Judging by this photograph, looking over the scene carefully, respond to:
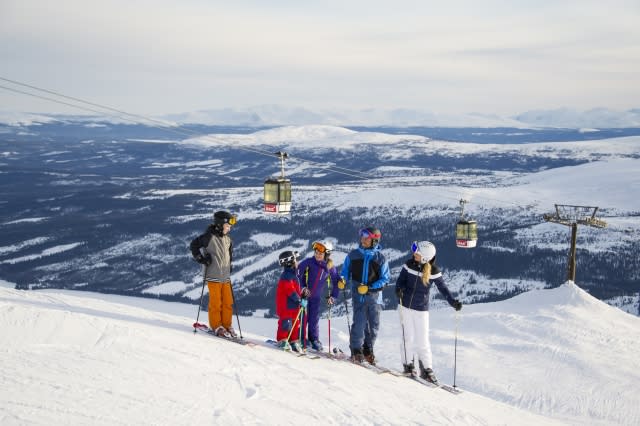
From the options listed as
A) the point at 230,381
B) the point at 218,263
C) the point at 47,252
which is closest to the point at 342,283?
the point at 218,263

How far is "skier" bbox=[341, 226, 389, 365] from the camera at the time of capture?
8.39m

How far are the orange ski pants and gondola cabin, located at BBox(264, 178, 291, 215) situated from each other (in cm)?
463

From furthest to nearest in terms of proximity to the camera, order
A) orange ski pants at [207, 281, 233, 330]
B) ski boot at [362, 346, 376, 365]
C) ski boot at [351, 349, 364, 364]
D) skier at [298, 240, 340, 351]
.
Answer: ski boot at [362, 346, 376, 365] < ski boot at [351, 349, 364, 364] < skier at [298, 240, 340, 351] < orange ski pants at [207, 281, 233, 330]

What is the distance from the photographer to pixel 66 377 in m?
5.66

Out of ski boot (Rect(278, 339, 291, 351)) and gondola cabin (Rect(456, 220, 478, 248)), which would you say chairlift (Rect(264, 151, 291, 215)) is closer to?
ski boot (Rect(278, 339, 291, 351))

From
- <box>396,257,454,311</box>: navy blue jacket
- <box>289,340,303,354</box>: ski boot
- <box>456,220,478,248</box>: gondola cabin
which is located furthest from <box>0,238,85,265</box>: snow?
<box>396,257,454,311</box>: navy blue jacket

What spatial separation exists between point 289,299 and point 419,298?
191 cm

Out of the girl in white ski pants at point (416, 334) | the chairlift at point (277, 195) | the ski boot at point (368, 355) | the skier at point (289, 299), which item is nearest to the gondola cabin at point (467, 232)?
the chairlift at point (277, 195)

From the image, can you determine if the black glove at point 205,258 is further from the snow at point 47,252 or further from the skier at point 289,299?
the snow at point 47,252

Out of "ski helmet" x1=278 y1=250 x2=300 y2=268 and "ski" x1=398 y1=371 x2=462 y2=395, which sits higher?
"ski helmet" x1=278 y1=250 x2=300 y2=268

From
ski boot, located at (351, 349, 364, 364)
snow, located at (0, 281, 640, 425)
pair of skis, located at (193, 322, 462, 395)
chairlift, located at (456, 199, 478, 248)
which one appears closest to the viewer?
snow, located at (0, 281, 640, 425)

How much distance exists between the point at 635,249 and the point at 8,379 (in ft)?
332

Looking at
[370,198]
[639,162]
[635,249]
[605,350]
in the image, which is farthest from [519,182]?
[605,350]

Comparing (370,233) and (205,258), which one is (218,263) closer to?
(205,258)
